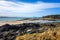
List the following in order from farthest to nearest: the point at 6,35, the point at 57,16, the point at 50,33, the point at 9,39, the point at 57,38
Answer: the point at 57,16, the point at 6,35, the point at 9,39, the point at 50,33, the point at 57,38

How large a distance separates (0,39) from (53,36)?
35.7 feet

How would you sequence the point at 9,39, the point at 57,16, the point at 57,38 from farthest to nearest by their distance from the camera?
the point at 57,16, the point at 9,39, the point at 57,38

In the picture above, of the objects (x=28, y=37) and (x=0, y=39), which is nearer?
(x=28, y=37)

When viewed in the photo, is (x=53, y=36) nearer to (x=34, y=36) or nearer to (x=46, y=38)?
(x=46, y=38)

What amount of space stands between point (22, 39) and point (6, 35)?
35.0 feet

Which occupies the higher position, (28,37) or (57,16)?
(28,37)

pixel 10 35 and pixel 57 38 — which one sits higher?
pixel 57 38

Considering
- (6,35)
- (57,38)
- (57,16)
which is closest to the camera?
(57,38)

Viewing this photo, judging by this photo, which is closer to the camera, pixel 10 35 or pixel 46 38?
pixel 46 38

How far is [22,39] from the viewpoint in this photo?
1272 cm

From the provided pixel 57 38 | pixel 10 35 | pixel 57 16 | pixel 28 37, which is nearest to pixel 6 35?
pixel 10 35

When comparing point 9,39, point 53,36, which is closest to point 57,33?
point 53,36

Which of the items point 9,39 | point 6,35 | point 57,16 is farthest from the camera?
point 57,16

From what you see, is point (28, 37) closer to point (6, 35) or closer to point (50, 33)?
point (50, 33)
